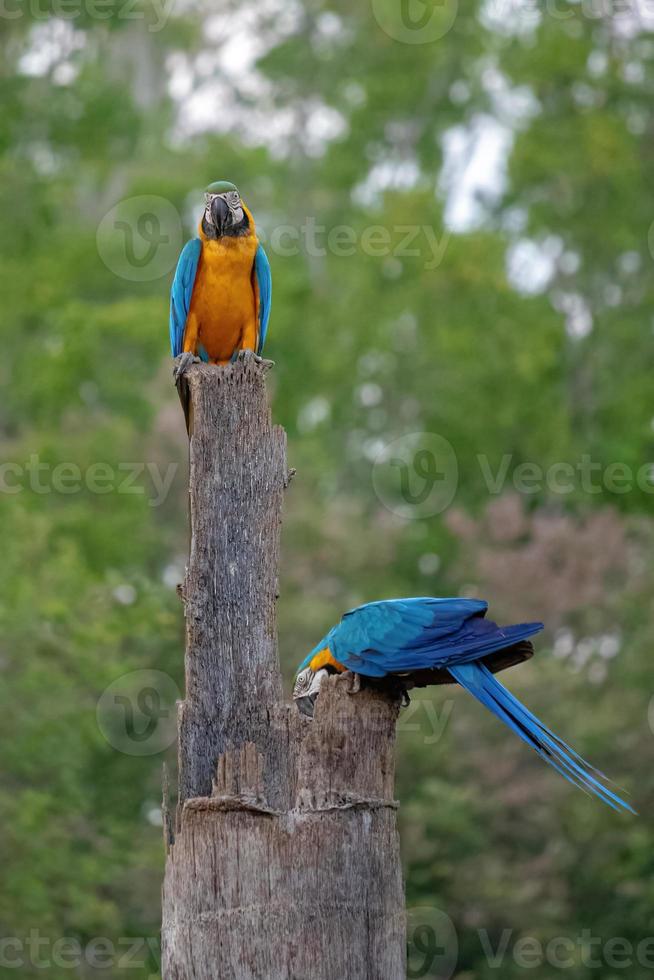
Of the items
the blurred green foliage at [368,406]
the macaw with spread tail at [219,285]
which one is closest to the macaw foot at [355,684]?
the macaw with spread tail at [219,285]

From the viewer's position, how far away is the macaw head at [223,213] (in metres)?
7.93

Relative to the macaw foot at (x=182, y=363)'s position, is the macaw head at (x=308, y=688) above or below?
below

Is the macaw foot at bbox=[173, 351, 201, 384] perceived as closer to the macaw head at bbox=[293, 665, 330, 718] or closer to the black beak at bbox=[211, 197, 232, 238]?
the black beak at bbox=[211, 197, 232, 238]

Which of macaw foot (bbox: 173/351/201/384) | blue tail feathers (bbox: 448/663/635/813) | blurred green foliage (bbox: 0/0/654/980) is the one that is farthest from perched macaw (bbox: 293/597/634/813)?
blurred green foliage (bbox: 0/0/654/980)

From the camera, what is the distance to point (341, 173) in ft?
101

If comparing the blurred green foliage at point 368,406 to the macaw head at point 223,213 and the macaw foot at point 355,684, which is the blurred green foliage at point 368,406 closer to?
the macaw head at point 223,213

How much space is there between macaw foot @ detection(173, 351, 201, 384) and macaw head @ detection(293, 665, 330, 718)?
134cm

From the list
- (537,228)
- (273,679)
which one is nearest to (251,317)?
(273,679)

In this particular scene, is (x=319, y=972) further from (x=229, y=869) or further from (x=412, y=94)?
(x=412, y=94)

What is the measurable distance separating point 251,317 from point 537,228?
→ 73.6ft

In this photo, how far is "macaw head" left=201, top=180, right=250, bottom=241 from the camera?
312 inches

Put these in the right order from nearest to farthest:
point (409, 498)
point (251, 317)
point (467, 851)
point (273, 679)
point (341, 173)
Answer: point (273, 679)
point (251, 317)
point (467, 851)
point (409, 498)
point (341, 173)

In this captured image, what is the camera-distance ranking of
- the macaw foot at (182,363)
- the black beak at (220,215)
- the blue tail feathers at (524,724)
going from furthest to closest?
the black beak at (220,215), the macaw foot at (182,363), the blue tail feathers at (524,724)

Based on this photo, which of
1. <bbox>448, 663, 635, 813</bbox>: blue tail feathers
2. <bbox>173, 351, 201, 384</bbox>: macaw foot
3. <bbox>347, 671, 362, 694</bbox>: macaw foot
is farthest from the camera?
<bbox>173, 351, 201, 384</bbox>: macaw foot
